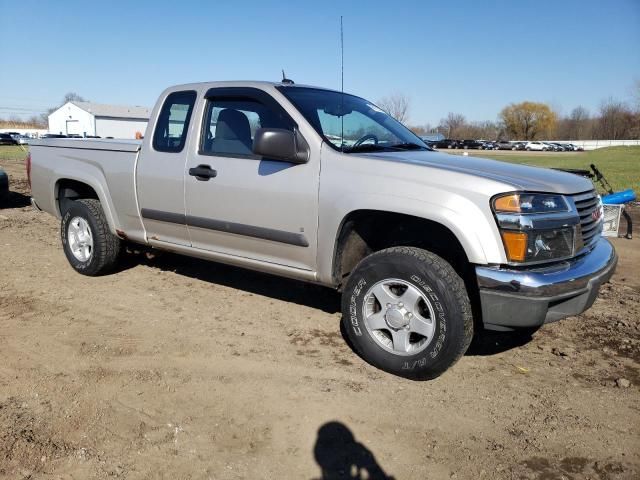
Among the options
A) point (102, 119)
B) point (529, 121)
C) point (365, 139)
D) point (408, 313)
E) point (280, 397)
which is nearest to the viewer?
point (280, 397)

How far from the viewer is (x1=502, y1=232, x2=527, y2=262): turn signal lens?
10.2 ft

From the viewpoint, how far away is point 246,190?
4125 millimetres

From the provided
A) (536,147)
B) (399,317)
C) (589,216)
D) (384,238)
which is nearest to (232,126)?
(384,238)

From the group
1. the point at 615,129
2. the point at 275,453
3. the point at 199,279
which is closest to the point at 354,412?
the point at 275,453

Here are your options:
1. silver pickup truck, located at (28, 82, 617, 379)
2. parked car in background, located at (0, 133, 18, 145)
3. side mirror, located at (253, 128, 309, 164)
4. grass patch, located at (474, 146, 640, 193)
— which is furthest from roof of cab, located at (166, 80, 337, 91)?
parked car in background, located at (0, 133, 18, 145)

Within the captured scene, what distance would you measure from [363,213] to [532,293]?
1214 mm

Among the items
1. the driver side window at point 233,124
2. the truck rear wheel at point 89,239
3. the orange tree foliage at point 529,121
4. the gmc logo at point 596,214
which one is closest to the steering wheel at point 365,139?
the driver side window at point 233,124

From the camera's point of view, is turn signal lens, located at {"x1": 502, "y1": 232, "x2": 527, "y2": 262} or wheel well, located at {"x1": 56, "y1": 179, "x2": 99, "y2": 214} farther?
wheel well, located at {"x1": 56, "y1": 179, "x2": 99, "y2": 214}

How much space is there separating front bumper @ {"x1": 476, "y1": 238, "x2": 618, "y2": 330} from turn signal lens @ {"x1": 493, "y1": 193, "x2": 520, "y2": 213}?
355 millimetres

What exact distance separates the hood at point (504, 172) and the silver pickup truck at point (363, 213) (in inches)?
0.8

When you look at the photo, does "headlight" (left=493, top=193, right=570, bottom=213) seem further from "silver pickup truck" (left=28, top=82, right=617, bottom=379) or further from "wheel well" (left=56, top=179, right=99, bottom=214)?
"wheel well" (left=56, top=179, right=99, bottom=214)

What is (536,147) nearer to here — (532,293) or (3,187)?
(3,187)

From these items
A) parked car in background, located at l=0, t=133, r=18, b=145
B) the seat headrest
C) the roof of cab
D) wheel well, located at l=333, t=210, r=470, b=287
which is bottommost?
wheel well, located at l=333, t=210, r=470, b=287

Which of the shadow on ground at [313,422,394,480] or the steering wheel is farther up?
the steering wheel
